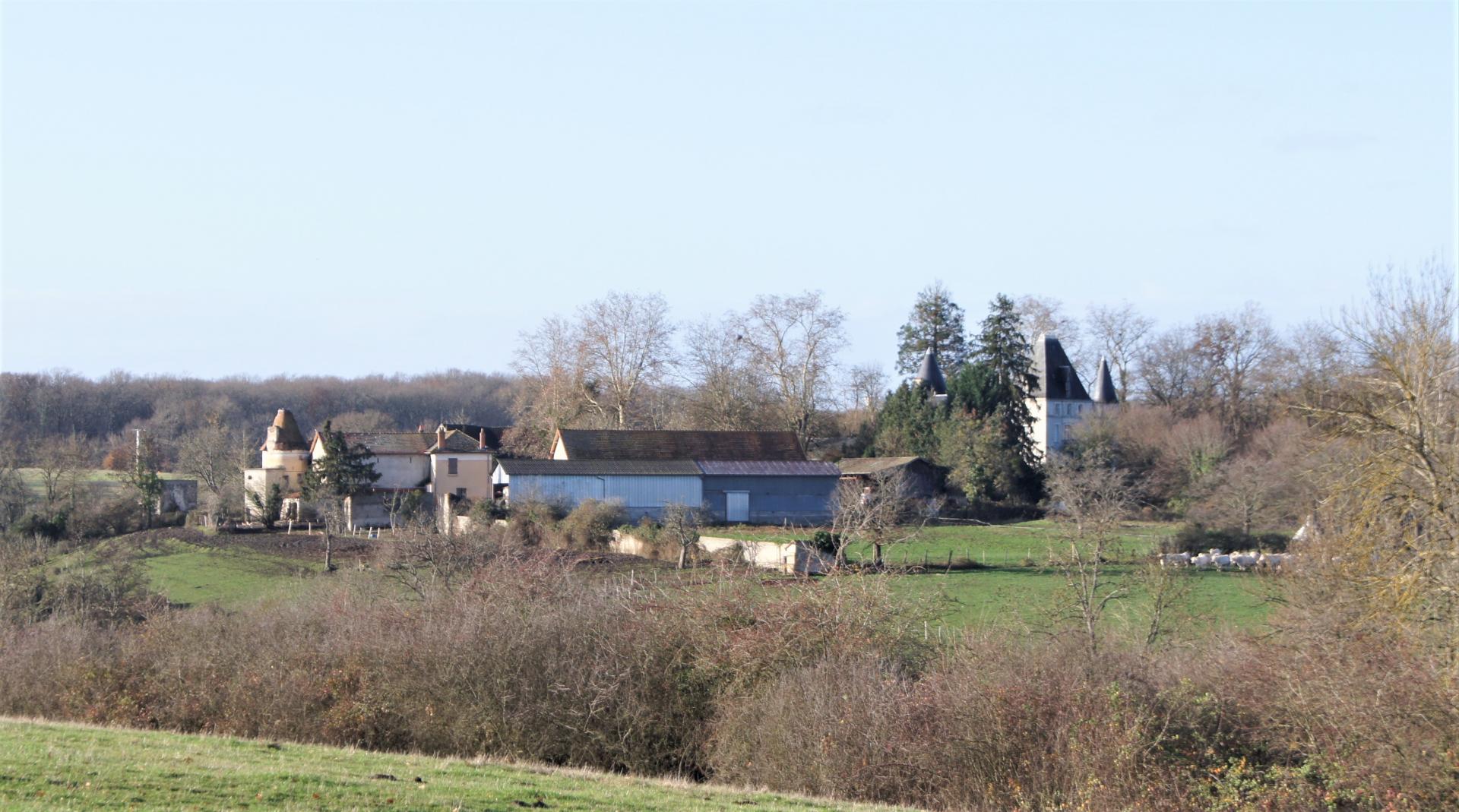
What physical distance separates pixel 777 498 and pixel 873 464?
7999 mm

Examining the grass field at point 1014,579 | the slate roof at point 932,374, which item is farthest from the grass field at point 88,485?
the slate roof at point 932,374

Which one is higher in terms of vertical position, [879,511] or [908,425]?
[908,425]

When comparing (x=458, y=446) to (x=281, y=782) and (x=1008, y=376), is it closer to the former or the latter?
(x=1008, y=376)

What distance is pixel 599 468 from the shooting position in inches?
1934

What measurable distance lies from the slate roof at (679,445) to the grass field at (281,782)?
36803 millimetres

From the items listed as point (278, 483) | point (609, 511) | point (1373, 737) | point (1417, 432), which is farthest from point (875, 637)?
point (278, 483)

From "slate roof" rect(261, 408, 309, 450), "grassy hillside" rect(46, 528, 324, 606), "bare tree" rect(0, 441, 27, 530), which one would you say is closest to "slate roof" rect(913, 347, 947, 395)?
"slate roof" rect(261, 408, 309, 450)

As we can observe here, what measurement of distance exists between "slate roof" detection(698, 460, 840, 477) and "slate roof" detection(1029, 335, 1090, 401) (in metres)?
24.1

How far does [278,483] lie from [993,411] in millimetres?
33610

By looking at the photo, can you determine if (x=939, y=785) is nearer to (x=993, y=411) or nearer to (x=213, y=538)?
(x=213, y=538)

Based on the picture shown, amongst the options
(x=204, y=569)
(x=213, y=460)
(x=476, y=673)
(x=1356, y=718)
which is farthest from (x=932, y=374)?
(x=1356, y=718)

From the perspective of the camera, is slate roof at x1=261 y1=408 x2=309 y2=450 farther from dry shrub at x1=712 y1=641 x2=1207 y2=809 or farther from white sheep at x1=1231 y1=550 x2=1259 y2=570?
dry shrub at x1=712 y1=641 x2=1207 y2=809

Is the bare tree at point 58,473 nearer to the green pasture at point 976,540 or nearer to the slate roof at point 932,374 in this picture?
the green pasture at point 976,540

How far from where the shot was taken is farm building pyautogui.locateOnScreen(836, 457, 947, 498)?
56219mm
